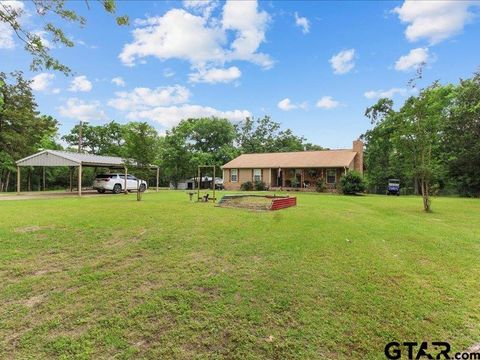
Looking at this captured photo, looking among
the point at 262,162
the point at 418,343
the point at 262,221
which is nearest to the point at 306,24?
the point at 262,221

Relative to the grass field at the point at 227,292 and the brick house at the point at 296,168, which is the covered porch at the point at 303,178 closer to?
the brick house at the point at 296,168

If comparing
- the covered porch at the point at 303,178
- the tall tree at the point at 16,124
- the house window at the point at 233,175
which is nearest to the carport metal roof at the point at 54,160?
the tall tree at the point at 16,124

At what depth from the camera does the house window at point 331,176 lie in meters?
26.6

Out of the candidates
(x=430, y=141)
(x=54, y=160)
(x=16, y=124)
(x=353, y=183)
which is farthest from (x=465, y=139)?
(x=16, y=124)

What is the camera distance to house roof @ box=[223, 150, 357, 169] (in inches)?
1037

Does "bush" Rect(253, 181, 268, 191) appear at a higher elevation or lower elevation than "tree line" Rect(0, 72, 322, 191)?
lower

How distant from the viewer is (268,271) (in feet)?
Answer: 16.3

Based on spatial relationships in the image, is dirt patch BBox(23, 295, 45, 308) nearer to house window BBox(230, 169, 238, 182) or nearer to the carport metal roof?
the carport metal roof

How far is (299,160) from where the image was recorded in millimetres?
28766

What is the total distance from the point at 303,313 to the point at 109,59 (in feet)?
45.1

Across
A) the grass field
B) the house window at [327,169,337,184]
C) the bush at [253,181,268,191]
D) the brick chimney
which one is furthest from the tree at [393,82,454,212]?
the bush at [253,181,268,191]

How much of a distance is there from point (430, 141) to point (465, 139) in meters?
18.8

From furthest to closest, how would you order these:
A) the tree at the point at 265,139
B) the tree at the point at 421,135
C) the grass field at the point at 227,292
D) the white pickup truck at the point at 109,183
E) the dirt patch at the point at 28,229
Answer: the tree at the point at 265,139
the white pickup truck at the point at 109,183
the tree at the point at 421,135
the dirt patch at the point at 28,229
the grass field at the point at 227,292

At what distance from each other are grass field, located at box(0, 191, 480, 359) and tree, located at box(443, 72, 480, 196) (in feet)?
82.2
